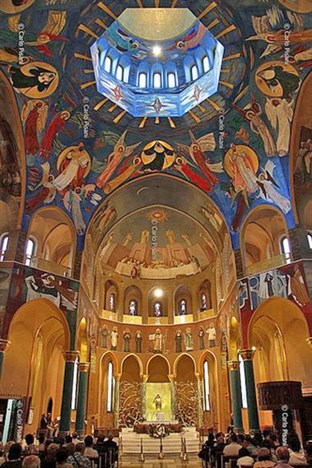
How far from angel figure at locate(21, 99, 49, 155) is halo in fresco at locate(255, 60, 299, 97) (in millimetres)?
10064

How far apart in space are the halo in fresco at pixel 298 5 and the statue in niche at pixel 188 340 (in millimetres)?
22267

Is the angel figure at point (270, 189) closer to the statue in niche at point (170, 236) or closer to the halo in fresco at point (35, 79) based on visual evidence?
the statue in niche at point (170, 236)

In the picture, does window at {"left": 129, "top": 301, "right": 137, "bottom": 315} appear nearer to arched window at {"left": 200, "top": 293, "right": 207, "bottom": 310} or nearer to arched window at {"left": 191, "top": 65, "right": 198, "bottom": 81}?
arched window at {"left": 200, "top": 293, "right": 207, "bottom": 310}

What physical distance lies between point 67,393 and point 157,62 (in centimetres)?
1903

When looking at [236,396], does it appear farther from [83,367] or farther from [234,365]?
[83,367]

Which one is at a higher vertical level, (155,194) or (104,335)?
(155,194)

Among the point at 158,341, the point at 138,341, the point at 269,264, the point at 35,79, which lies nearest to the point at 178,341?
the point at 158,341

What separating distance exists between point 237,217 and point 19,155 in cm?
1198

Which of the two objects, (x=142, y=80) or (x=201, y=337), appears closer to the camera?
(x=142, y=80)

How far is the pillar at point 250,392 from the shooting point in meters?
17.7

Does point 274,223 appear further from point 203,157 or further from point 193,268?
point 193,268

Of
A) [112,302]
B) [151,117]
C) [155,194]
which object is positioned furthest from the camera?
[112,302]

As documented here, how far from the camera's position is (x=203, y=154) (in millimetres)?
22062

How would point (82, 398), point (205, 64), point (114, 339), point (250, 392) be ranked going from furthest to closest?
point (114, 339) → point (82, 398) → point (205, 64) → point (250, 392)
